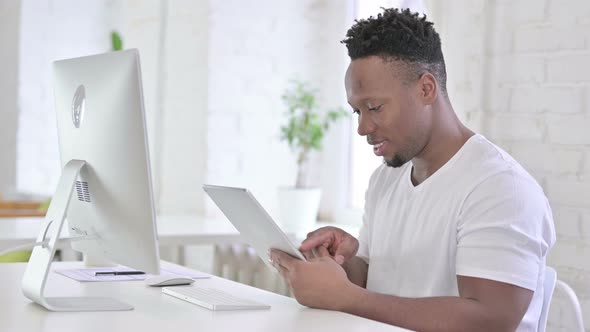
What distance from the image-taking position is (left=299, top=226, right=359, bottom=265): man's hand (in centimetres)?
209

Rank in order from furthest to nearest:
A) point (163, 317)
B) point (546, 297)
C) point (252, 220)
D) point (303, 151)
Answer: point (303, 151) → point (546, 297) → point (252, 220) → point (163, 317)

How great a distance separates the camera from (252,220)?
5.92 feet

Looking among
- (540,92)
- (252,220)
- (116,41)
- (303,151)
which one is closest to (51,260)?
(252,220)

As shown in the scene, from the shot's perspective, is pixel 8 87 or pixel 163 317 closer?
pixel 163 317

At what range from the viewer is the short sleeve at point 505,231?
1739 millimetres

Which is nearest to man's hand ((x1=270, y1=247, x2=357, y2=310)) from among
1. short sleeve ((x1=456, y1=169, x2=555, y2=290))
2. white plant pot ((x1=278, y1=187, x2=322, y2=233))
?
short sleeve ((x1=456, y1=169, x2=555, y2=290))

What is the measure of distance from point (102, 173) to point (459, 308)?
710 mm

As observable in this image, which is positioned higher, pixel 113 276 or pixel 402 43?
pixel 402 43

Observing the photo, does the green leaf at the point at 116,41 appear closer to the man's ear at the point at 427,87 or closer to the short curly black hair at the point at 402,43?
the short curly black hair at the point at 402,43


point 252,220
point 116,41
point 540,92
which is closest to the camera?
A: point 252,220

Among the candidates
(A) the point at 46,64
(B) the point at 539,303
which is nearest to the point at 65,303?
(B) the point at 539,303

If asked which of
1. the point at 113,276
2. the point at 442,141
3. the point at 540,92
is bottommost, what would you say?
the point at 113,276

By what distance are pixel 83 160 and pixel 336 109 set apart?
2.01m

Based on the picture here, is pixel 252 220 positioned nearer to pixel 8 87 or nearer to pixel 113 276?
pixel 113 276
